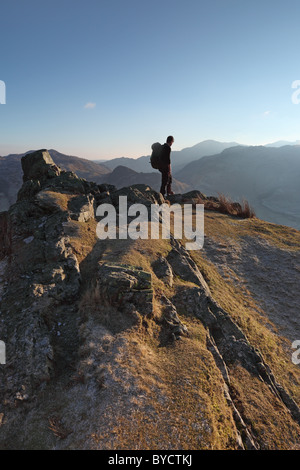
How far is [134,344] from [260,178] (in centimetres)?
16542

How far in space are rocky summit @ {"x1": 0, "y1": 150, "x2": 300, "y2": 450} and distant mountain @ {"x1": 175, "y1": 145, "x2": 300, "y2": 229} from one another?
102m

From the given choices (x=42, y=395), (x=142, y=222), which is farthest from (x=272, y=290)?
(x=42, y=395)

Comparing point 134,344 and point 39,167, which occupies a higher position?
point 39,167

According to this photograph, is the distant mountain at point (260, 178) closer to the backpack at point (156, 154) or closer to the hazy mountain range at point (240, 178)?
the hazy mountain range at point (240, 178)

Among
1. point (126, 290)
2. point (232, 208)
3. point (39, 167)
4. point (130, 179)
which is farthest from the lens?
point (130, 179)

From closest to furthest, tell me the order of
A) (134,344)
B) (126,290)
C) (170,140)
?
(134,344) → (126,290) → (170,140)

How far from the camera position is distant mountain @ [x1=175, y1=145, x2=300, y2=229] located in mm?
114188

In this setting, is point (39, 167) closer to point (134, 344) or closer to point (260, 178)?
point (134, 344)

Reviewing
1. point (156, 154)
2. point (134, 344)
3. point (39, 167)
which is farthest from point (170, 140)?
point (134, 344)

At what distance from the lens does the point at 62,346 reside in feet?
13.7

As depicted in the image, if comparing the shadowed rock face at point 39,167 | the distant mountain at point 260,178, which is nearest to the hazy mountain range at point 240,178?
the distant mountain at point 260,178

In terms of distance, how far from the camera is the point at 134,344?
4.04 meters

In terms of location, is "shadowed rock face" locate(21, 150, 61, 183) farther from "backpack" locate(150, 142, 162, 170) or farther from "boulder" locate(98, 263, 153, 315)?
"boulder" locate(98, 263, 153, 315)
